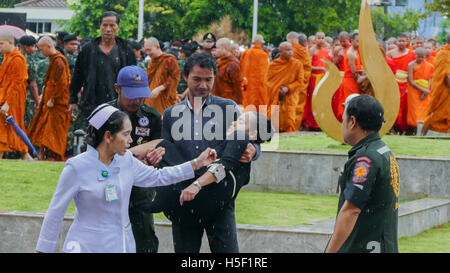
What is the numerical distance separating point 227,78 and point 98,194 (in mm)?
9887

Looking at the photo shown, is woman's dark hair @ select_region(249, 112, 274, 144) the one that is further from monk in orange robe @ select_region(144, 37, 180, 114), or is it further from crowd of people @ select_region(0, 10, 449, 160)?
monk in orange robe @ select_region(144, 37, 180, 114)

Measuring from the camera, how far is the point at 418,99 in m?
17.9

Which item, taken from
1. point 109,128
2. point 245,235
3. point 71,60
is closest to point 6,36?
point 71,60

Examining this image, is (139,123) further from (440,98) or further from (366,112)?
(440,98)

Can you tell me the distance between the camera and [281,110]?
1731cm

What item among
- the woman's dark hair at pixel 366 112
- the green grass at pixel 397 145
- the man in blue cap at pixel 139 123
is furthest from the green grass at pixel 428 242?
the woman's dark hair at pixel 366 112

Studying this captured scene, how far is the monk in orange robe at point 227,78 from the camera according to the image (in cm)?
1480

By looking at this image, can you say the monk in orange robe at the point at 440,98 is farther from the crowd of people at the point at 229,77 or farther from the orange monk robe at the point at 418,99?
the orange monk robe at the point at 418,99

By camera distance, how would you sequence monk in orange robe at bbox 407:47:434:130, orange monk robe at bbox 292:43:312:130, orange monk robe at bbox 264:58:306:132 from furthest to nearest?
orange monk robe at bbox 292:43:312:130, monk in orange robe at bbox 407:47:434:130, orange monk robe at bbox 264:58:306:132

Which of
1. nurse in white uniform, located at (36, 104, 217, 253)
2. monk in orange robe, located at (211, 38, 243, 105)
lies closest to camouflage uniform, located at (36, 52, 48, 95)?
monk in orange robe, located at (211, 38, 243, 105)

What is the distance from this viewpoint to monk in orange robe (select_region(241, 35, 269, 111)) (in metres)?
17.7

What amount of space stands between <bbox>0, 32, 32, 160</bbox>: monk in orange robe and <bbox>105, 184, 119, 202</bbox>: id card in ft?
29.0

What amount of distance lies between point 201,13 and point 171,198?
36.3 meters

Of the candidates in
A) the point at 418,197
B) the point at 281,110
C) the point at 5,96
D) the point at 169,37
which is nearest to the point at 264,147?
the point at 418,197
